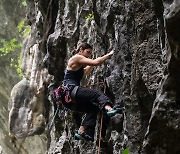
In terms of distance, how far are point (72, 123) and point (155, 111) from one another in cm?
Answer: 507

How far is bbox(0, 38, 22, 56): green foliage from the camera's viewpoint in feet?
58.5

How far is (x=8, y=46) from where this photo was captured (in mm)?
17859

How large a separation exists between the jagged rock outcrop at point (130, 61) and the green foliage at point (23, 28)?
5.83m

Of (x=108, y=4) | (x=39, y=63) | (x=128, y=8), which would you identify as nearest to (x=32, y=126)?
(x=39, y=63)

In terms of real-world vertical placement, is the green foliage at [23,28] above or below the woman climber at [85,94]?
above

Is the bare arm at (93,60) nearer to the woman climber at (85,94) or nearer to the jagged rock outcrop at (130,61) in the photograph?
the woman climber at (85,94)

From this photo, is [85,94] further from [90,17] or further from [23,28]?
[23,28]

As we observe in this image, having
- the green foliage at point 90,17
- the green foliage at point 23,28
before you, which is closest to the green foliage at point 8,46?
the green foliage at point 23,28

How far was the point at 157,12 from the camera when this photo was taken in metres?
3.72

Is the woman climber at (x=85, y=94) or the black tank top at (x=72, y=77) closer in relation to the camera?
the woman climber at (x=85, y=94)

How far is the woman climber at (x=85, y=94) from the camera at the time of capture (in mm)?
5500

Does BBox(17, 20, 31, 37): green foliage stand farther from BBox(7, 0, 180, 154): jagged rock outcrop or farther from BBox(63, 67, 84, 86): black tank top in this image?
BBox(63, 67, 84, 86): black tank top

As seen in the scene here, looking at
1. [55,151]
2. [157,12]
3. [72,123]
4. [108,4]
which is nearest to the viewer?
[157,12]

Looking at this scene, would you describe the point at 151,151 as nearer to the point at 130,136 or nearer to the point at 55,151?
the point at 130,136
